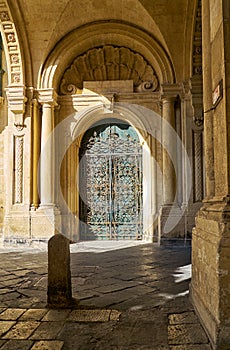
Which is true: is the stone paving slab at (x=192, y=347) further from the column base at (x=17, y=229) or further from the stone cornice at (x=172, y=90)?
the stone cornice at (x=172, y=90)

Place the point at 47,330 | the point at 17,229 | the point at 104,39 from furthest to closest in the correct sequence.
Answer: the point at 104,39 < the point at 17,229 < the point at 47,330

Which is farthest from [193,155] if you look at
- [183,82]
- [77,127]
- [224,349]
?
[224,349]

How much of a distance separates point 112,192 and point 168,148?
2.18 metres

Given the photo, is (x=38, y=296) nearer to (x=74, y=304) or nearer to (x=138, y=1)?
(x=74, y=304)

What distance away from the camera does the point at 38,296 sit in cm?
419

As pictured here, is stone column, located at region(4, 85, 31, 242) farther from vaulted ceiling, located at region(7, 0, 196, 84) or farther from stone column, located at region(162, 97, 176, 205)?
stone column, located at region(162, 97, 176, 205)

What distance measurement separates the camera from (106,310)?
142 inches

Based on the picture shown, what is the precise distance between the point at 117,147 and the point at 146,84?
195 centimetres

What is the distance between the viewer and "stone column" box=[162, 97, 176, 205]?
9.18 m

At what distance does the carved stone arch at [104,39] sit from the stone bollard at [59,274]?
22.0 feet

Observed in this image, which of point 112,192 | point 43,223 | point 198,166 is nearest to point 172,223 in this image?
point 198,166

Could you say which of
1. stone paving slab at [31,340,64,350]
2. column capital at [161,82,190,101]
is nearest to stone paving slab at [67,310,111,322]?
stone paving slab at [31,340,64,350]

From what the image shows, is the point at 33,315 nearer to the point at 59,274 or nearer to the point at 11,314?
the point at 11,314

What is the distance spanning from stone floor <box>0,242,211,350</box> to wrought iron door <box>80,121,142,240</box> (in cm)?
391
